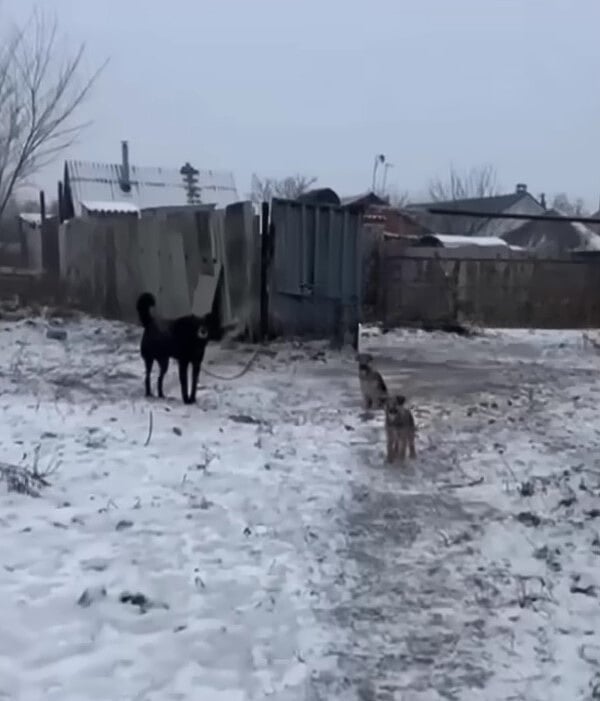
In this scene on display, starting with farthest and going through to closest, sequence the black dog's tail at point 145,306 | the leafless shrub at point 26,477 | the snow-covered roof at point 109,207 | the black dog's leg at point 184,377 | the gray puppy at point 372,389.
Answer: the snow-covered roof at point 109,207 < the black dog's tail at point 145,306 < the black dog's leg at point 184,377 < the gray puppy at point 372,389 < the leafless shrub at point 26,477

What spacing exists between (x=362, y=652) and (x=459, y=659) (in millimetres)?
381

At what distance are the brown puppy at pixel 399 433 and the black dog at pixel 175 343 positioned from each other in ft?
9.28

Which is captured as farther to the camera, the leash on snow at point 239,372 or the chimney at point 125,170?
the chimney at point 125,170

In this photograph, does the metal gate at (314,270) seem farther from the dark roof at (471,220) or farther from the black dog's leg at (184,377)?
the dark roof at (471,220)

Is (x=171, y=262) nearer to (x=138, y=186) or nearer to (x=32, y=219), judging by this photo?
(x=138, y=186)

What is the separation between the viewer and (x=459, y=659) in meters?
3.73

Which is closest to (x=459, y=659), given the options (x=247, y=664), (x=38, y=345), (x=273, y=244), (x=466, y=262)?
(x=247, y=664)

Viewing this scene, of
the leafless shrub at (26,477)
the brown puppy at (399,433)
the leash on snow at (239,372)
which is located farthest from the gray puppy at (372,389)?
the leafless shrub at (26,477)

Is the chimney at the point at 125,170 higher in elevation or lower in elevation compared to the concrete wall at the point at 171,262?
higher

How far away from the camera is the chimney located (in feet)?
110

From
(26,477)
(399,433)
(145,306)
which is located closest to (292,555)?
(26,477)

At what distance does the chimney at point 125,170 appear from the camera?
3362 centimetres

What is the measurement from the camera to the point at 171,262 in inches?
599

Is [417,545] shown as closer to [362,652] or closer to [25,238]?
[362,652]
